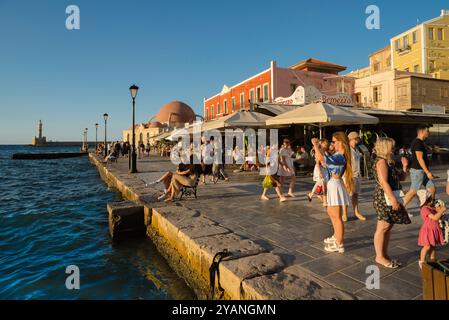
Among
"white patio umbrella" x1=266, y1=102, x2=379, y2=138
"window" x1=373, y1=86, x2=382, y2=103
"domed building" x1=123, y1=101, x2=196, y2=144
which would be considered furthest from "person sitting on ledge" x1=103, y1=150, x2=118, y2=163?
"domed building" x1=123, y1=101, x2=196, y2=144

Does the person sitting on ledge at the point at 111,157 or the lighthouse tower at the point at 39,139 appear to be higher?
the lighthouse tower at the point at 39,139

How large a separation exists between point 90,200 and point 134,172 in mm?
2899

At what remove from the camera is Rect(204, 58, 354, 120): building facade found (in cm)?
2044

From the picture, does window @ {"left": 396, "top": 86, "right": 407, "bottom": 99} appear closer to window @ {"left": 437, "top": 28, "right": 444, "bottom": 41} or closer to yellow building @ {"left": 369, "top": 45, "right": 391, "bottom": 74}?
window @ {"left": 437, "top": 28, "right": 444, "bottom": 41}

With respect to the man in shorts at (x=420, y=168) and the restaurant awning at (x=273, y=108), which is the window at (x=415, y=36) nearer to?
the restaurant awning at (x=273, y=108)

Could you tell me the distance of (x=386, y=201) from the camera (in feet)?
9.43

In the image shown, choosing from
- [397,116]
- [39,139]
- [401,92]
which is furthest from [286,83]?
[39,139]

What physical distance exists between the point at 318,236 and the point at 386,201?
1294 millimetres

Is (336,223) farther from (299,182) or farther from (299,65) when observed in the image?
(299,65)

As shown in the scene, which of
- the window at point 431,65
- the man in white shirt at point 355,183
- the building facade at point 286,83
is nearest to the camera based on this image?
the man in white shirt at point 355,183

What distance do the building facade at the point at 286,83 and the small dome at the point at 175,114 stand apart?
26541mm

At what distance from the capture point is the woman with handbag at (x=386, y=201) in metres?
2.83

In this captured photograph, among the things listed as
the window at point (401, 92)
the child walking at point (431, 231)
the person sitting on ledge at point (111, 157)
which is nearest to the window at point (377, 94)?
the window at point (401, 92)
